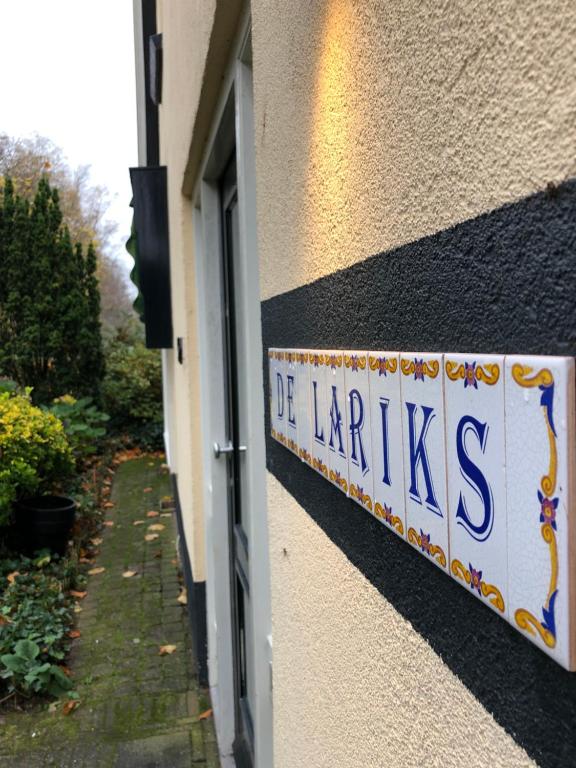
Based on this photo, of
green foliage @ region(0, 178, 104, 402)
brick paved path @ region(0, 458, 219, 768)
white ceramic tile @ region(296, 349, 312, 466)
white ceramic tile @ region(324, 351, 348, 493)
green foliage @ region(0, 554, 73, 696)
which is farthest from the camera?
green foliage @ region(0, 178, 104, 402)

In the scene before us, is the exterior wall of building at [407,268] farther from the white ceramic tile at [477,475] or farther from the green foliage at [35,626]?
the green foliage at [35,626]

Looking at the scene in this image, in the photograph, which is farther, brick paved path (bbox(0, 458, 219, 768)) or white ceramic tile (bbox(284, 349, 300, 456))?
brick paved path (bbox(0, 458, 219, 768))

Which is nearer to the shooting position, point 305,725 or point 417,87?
point 417,87

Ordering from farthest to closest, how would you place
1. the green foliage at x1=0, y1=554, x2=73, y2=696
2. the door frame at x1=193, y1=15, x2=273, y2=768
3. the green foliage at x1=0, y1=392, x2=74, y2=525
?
the green foliage at x1=0, y1=392, x2=74, y2=525 < the green foliage at x1=0, y1=554, x2=73, y2=696 < the door frame at x1=193, y1=15, x2=273, y2=768

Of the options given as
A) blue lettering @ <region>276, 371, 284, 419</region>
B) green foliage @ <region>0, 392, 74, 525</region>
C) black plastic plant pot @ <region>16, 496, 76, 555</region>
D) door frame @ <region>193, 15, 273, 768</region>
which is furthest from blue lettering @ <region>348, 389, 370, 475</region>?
black plastic plant pot @ <region>16, 496, 76, 555</region>

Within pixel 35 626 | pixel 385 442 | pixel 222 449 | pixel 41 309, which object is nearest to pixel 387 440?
pixel 385 442

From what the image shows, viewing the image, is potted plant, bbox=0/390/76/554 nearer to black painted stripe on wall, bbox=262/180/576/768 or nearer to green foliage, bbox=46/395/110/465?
green foliage, bbox=46/395/110/465

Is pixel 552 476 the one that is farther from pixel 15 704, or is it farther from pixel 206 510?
pixel 15 704

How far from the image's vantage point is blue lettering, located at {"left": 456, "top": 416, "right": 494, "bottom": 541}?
22.6 inches

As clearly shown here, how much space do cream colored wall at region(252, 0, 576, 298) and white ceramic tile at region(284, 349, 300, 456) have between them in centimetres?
15

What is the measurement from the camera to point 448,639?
70cm

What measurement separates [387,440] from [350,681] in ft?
1.47

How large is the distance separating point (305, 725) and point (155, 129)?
810 cm

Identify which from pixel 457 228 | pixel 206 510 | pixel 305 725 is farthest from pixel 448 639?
pixel 206 510
